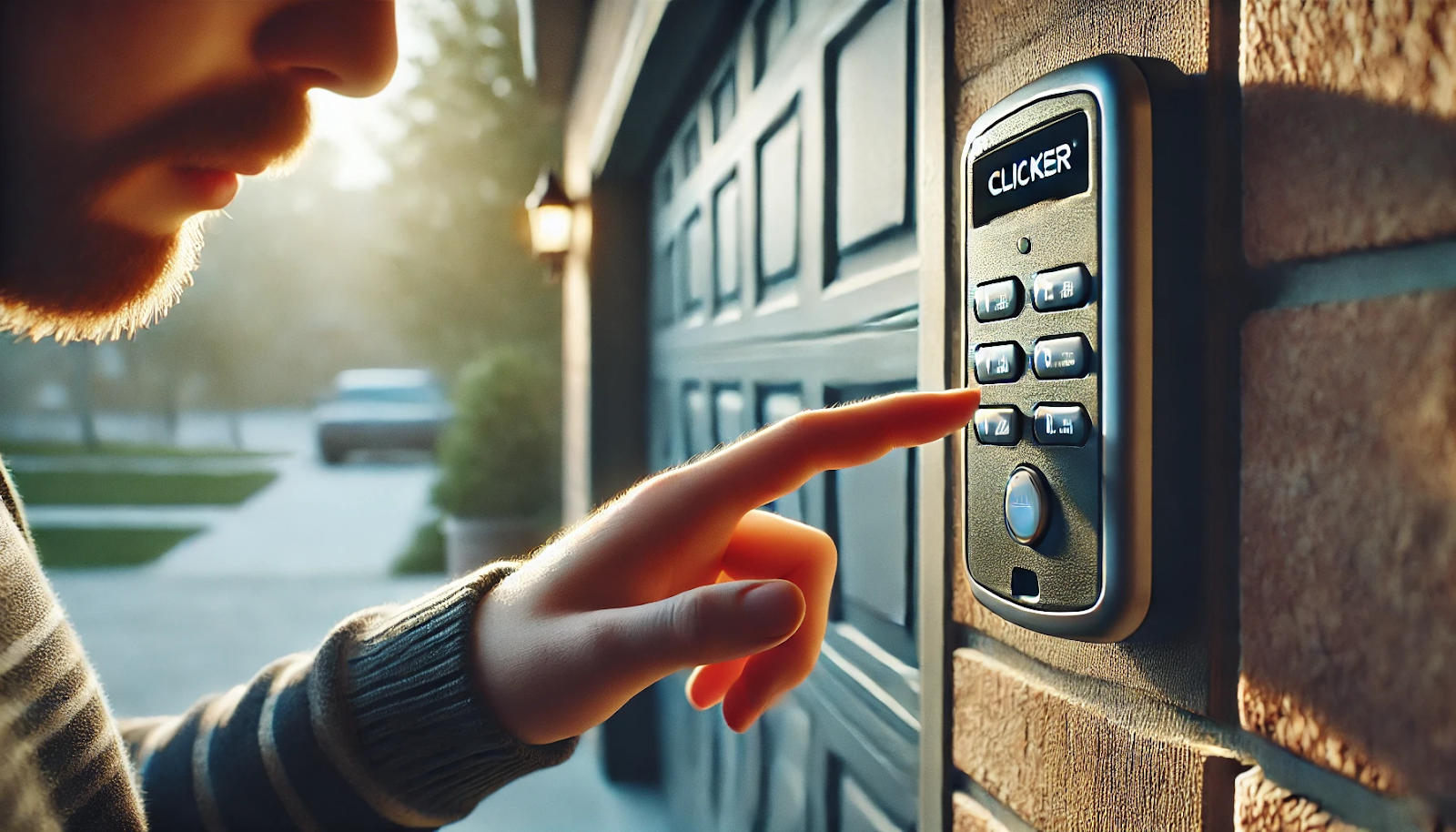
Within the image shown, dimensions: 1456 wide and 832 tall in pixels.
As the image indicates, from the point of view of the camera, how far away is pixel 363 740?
94 cm

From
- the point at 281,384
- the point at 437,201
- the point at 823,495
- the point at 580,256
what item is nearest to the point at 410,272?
the point at 437,201

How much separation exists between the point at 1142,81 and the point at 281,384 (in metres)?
21.9

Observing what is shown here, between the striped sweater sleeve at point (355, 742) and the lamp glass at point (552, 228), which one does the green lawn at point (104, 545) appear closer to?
the lamp glass at point (552, 228)

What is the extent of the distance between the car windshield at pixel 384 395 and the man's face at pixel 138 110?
46.9 ft

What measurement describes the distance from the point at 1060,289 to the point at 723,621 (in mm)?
295

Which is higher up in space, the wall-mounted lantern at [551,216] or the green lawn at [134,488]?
the wall-mounted lantern at [551,216]

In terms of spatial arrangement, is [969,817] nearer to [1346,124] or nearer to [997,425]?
[997,425]

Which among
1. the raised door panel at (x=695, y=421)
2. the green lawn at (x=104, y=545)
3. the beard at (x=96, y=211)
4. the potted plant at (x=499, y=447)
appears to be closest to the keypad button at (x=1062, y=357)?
the beard at (x=96, y=211)

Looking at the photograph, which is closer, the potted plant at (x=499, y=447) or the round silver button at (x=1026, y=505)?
the round silver button at (x=1026, y=505)

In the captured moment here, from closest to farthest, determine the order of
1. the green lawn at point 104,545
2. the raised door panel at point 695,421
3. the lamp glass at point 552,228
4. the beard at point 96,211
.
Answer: the beard at point 96,211
the raised door panel at point 695,421
the lamp glass at point 552,228
the green lawn at point 104,545

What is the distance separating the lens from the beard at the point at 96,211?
34.9 inches

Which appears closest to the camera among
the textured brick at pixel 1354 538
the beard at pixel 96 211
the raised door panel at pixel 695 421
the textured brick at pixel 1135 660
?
the textured brick at pixel 1354 538

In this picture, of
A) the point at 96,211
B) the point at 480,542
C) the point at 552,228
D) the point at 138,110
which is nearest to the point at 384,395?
the point at 480,542

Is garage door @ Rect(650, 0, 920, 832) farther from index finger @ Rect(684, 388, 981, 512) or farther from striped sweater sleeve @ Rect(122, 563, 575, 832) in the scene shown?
striped sweater sleeve @ Rect(122, 563, 575, 832)
